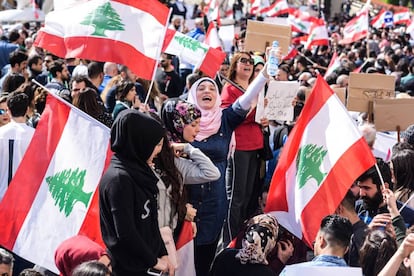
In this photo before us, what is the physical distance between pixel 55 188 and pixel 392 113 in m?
3.41

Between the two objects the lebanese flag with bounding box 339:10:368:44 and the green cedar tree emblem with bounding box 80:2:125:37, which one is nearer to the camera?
the green cedar tree emblem with bounding box 80:2:125:37

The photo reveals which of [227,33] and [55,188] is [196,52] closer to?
[55,188]

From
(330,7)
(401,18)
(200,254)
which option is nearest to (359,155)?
(200,254)

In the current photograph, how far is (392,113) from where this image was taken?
7355mm

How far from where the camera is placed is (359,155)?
497cm

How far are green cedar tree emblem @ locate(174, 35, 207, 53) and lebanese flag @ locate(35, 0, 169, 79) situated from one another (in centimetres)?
262

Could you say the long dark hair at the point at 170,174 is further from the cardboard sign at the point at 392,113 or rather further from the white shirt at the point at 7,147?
the cardboard sign at the point at 392,113

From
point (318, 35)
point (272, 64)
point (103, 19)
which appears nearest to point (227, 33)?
point (318, 35)

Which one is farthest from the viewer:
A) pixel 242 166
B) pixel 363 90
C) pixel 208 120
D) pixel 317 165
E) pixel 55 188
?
pixel 363 90

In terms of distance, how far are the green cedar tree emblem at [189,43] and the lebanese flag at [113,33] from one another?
2618mm

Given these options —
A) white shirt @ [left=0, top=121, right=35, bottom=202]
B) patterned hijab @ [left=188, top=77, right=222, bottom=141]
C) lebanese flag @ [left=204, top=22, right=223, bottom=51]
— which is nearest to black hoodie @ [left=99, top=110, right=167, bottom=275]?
patterned hijab @ [left=188, top=77, right=222, bottom=141]

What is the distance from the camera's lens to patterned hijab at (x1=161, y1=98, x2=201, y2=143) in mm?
5316

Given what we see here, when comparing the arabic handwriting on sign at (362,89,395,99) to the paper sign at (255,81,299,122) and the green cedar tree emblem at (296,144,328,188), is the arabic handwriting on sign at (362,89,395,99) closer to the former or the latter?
the paper sign at (255,81,299,122)

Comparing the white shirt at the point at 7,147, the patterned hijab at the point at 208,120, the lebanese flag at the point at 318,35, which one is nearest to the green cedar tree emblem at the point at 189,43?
the patterned hijab at the point at 208,120
